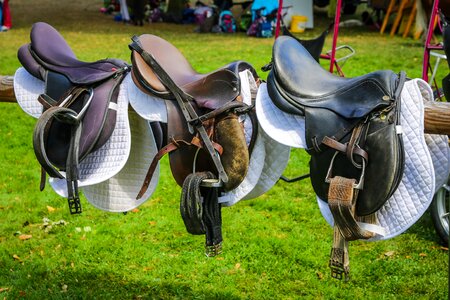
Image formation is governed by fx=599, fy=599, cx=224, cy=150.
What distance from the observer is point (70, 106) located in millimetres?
2184

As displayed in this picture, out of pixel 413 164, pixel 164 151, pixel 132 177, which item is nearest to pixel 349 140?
pixel 413 164

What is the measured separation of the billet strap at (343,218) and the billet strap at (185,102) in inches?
15.0

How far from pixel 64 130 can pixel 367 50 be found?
8064mm

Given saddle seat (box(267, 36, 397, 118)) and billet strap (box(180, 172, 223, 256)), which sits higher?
saddle seat (box(267, 36, 397, 118))

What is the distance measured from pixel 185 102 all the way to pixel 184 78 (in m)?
0.21

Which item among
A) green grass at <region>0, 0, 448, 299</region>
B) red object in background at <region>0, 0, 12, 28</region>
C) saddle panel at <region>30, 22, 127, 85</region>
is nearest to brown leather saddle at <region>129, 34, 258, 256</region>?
saddle panel at <region>30, 22, 127, 85</region>

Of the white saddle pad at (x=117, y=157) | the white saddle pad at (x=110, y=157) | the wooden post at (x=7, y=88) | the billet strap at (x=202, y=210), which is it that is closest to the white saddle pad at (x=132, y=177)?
the white saddle pad at (x=117, y=157)

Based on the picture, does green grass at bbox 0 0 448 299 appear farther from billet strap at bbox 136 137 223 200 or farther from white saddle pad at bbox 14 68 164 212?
billet strap at bbox 136 137 223 200

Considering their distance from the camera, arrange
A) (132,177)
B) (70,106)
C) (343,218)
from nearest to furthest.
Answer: (343,218) < (70,106) < (132,177)

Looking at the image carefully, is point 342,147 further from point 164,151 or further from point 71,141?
point 71,141

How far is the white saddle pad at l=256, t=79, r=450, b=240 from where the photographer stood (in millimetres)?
1664

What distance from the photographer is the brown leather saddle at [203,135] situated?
189 cm

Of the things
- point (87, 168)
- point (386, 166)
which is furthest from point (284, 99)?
point (87, 168)

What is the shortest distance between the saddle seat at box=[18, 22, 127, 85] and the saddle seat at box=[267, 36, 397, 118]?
2.19 ft
